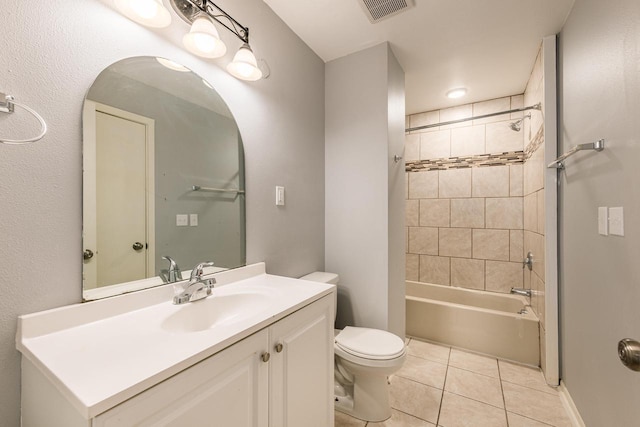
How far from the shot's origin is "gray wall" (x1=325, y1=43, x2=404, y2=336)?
6.13ft

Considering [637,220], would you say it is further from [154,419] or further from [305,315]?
[154,419]

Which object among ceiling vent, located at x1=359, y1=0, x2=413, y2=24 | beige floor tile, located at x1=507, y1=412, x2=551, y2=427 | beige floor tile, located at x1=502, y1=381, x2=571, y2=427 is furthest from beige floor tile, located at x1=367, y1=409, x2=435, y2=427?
ceiling vent, located at x1=359, y1=0, x2=413, y2=24

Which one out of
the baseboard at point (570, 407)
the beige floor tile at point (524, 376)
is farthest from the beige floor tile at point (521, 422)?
the beige floor tile at point (524, 376)

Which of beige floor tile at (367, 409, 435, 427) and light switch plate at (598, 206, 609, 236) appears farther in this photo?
beige floor tile at (367, 409, 435, 427)

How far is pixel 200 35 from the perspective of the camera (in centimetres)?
108

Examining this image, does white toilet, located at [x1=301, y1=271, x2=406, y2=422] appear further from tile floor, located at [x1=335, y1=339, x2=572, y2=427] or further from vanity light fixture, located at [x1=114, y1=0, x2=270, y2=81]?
vanity light fixture, located at [x1=114, y1=0, x2=270, y2=81]

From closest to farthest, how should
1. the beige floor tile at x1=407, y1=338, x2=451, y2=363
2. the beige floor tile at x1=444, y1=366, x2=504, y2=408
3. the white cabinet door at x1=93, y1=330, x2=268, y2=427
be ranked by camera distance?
the white cabinet door at x1=93, y1=330, x2=268, y2=427 → the beige floor tile at x1=444, y1=366, x2=504, y2=408 → the beige floor tile at x1=407, y1=338, x2=451, y2=363

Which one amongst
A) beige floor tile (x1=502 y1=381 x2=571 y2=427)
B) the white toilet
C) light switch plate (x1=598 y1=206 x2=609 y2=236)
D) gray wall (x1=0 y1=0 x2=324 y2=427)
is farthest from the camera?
beige floor tile (x1=502 y1=381 x2=571 y2=427)

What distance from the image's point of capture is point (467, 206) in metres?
2.94

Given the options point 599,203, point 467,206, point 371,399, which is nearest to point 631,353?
point 599,203

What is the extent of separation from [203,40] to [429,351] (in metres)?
2.77

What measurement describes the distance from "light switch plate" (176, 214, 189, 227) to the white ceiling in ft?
4.53

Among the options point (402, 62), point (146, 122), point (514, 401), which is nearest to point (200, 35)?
point (146, 122)

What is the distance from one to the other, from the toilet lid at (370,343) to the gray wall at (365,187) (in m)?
0.21
